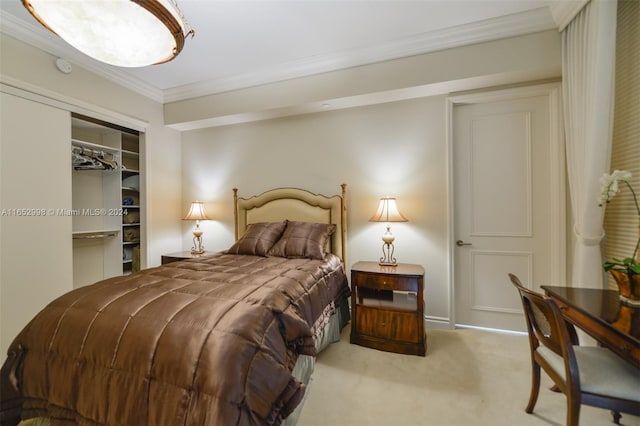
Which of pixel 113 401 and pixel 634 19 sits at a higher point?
pixel 634 19

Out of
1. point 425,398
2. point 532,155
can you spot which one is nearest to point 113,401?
point 425,398

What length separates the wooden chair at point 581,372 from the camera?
3.72ft

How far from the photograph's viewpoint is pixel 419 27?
2.35 metres

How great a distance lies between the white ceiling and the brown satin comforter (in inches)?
86.3

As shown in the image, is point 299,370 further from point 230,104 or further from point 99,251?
point 99,251

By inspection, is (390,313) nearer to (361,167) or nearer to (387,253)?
(387,253)

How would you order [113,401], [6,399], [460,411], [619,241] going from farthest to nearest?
[619,241], [460,411], [6,399], [113,401]

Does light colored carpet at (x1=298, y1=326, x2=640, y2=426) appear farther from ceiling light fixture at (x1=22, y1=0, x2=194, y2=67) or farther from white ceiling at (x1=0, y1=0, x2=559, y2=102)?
white ceiling at (x1=0, y1=0, x2=559, y2=102)

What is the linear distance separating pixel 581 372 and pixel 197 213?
3.80 meters

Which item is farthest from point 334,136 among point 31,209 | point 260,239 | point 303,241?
point 31,209

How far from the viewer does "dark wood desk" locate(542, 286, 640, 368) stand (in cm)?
105

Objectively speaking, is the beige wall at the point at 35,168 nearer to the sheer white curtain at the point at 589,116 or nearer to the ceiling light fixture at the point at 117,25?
the ceiling light fixture at the point at 117,25

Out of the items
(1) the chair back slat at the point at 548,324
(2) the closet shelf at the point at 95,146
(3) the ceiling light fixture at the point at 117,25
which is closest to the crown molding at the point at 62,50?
(2) the closet shelf at the point at 95,146

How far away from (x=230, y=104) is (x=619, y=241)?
390cm
